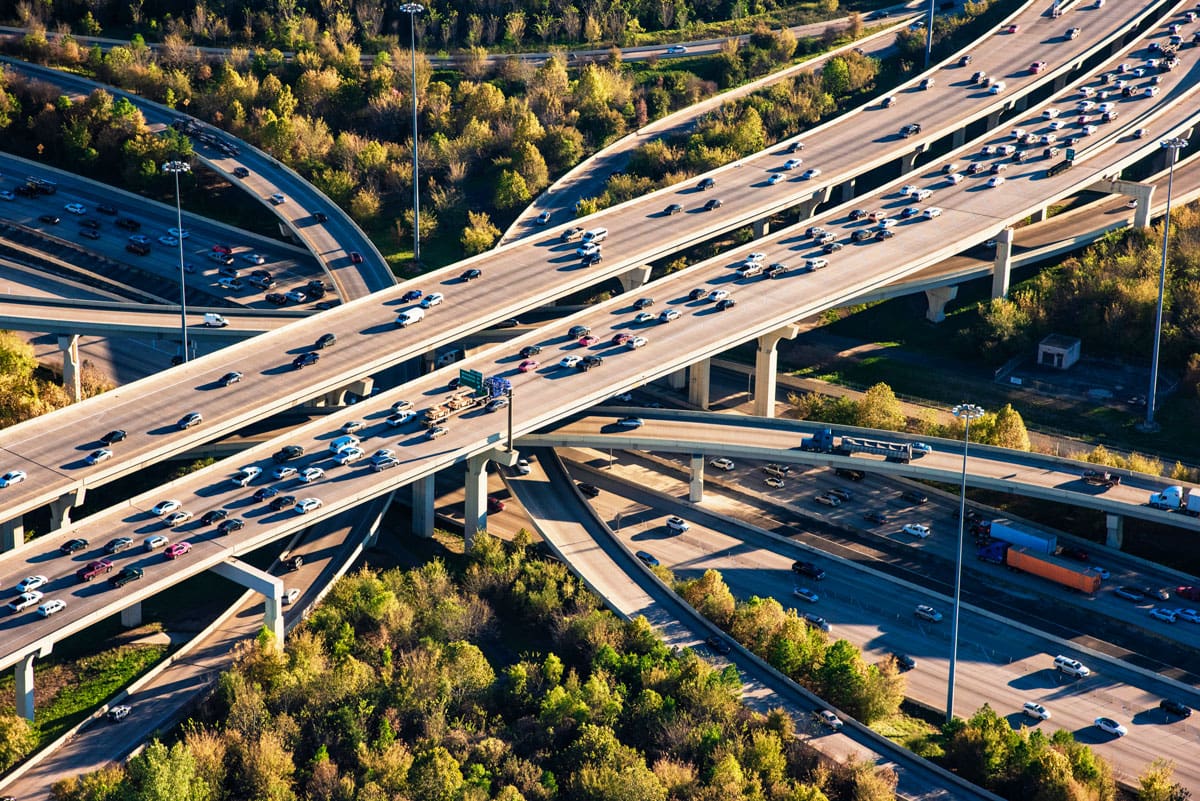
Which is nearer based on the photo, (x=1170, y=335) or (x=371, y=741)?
(x=371, y=741)

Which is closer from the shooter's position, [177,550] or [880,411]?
A: [177,550]

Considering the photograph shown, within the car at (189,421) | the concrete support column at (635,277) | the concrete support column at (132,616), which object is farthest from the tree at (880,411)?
the concrete support column at (132,616)

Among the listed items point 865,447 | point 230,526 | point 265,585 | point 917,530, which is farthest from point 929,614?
point 230,526

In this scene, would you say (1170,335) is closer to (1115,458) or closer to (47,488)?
(1115,458)

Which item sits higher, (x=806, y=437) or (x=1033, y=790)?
(x=806, y=437)

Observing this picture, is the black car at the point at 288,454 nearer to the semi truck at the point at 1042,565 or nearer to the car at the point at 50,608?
the car at the point at 50,608

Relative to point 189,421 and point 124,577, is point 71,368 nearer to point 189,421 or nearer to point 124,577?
point 189,421

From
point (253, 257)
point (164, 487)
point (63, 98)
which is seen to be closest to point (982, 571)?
point (164, 487)
